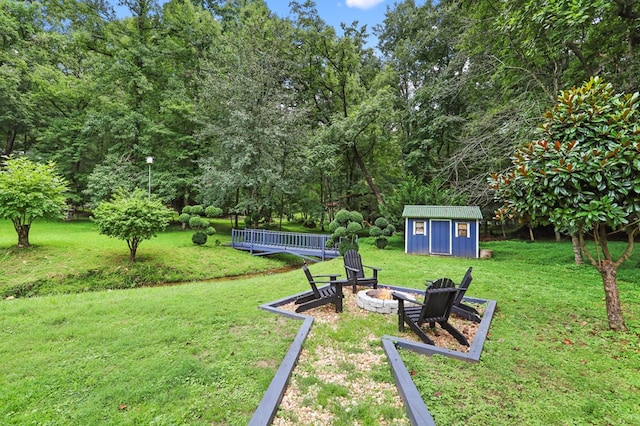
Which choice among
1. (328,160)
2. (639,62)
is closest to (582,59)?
(639,62)

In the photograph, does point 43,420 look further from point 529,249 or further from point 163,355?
point 529,249

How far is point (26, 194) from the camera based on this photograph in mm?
7891

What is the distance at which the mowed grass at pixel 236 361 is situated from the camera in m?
2.21

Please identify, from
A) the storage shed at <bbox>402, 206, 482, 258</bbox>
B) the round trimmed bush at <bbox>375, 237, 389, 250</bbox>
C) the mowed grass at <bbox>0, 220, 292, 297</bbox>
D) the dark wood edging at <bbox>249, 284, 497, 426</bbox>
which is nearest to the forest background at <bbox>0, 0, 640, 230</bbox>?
the storage shed at <bbox>402, 206, 482, 258</bbox>

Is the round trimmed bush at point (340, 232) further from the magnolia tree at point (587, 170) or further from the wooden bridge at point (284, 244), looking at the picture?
the magnolia tree at point (587, 170)

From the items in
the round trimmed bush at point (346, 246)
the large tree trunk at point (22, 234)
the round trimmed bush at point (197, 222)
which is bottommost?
the round trimmed bush at point (346, 246)

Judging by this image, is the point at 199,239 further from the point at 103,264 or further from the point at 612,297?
the point at 612,297

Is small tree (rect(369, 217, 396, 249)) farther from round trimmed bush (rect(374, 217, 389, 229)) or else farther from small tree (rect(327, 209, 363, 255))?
small tree (rect(327, 209, 363, 255))

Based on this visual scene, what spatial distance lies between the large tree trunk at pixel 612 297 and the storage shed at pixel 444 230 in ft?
24.0

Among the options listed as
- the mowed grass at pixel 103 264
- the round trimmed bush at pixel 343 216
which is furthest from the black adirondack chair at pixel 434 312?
the round trimmed bush at pixel 343 216

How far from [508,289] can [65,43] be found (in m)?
25.4

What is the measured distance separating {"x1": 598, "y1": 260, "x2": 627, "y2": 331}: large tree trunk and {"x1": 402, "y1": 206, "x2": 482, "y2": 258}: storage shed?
7.33 metres

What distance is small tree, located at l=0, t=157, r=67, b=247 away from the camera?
303 inches

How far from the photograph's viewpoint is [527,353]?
3156mm
